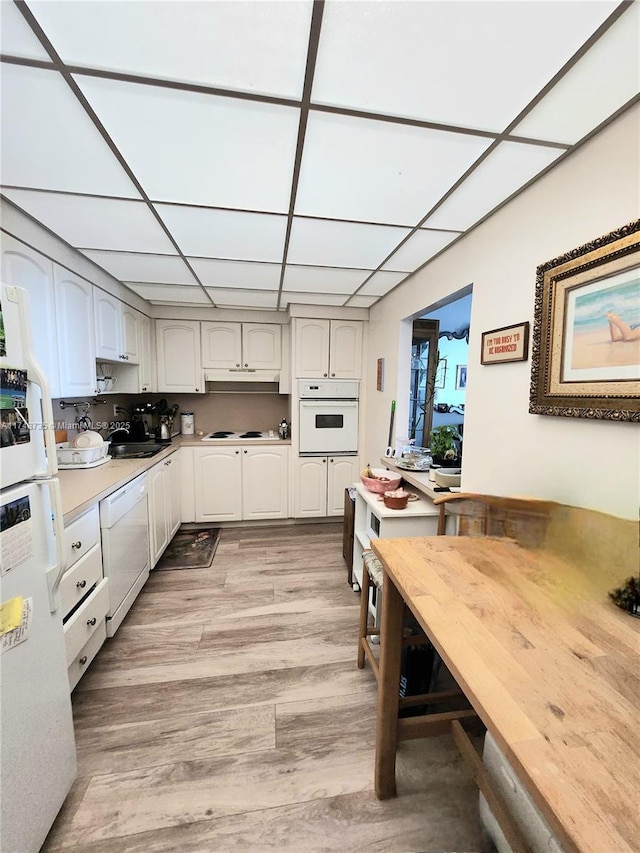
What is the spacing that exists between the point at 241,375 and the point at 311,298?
1.10 m

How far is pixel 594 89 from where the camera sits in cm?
86

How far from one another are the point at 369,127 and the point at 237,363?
2.60m

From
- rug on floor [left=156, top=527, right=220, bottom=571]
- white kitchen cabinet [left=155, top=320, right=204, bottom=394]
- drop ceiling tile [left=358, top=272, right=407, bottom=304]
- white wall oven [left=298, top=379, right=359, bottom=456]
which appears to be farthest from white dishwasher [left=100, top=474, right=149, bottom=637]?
drop ceiling tile [left=358, top=272, right=407, bottom=304]

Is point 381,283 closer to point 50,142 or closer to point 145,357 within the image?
point 50,142

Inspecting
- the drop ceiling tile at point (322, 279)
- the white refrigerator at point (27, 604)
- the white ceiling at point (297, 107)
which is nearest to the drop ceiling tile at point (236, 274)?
the drop ceiling tile at point (322, 279)

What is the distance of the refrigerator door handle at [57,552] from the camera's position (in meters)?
1.01

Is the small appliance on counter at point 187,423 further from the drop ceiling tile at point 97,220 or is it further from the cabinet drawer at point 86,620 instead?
the cabinet drawer at point 86,620

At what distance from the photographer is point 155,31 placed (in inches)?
28.8

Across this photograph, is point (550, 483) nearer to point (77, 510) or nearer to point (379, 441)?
point (77, 510)

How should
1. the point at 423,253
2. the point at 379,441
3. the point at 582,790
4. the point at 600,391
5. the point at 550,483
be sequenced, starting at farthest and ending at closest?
the point at 379,441
the point at 423,253
the point at 600,391
the point at 550,483
the point at 582,790

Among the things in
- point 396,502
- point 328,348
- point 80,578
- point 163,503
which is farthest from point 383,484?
point 163,503

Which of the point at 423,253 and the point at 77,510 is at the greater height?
the point at 423,253

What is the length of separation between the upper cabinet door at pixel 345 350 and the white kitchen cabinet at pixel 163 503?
69.2 inches

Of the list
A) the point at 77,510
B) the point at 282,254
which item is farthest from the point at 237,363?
the point at 77,510
